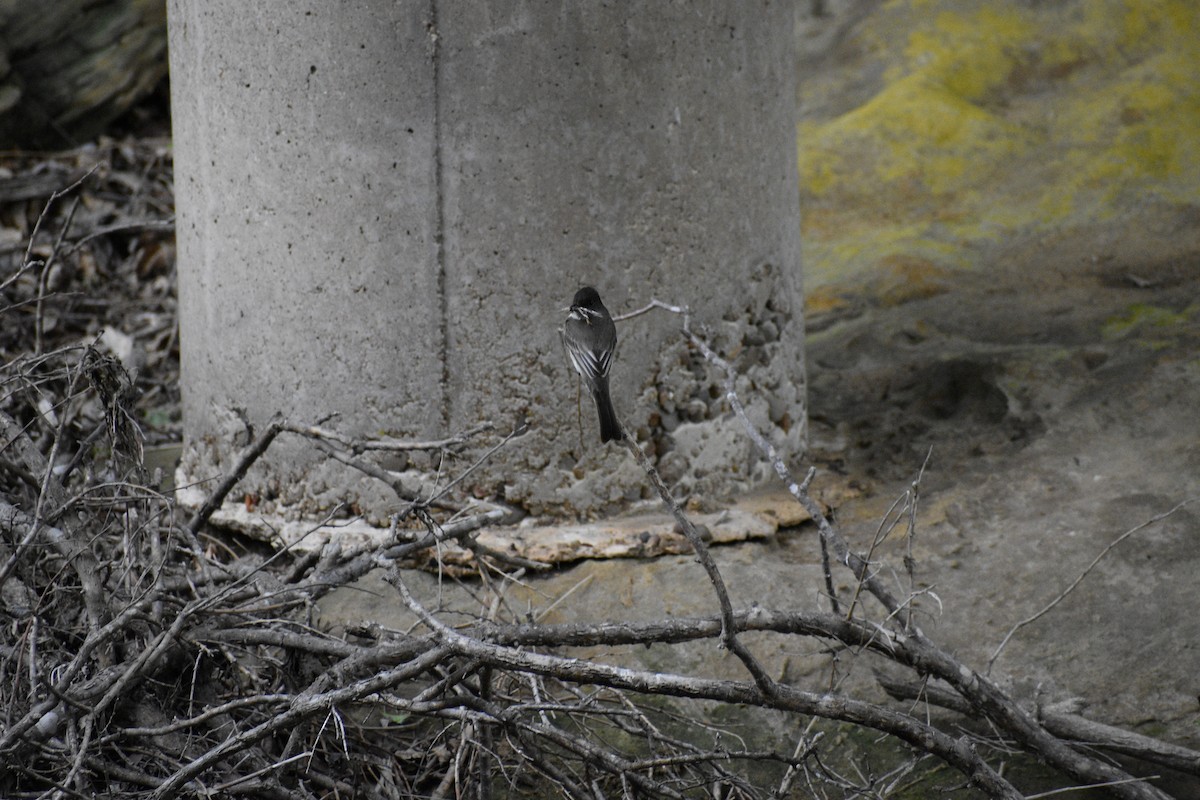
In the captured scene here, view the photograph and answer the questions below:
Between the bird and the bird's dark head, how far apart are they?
28 millimetres

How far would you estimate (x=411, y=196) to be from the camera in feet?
11.3

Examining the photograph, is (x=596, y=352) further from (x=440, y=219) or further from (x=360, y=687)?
(x=360, y=687)

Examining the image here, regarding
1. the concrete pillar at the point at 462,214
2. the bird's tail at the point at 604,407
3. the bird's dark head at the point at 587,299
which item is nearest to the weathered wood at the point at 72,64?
the concrete pillar at the point at 462,214

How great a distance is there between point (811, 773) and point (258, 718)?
4.18ft

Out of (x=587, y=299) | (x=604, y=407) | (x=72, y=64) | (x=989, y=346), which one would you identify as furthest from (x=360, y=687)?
(x=72, y=64)

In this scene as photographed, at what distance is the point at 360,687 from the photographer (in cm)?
251

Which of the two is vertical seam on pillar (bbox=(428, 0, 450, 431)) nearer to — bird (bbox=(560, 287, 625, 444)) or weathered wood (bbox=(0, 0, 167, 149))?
bird (bbox=(560, 287, 625, 444))

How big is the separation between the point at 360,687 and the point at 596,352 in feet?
3.20

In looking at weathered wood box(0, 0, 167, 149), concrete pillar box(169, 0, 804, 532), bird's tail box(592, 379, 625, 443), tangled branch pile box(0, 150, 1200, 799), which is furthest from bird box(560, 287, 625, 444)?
weathered wood box(0, 0, 167, 149)

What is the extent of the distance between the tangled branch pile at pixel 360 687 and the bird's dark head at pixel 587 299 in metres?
0.38

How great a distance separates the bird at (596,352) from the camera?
299cm

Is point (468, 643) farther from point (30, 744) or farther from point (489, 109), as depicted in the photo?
point (489, 109)

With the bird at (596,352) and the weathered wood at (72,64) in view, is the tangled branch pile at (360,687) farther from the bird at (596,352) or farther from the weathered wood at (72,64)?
the weathered wood at (72,64)

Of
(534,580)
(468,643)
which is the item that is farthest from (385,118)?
(468,643)
